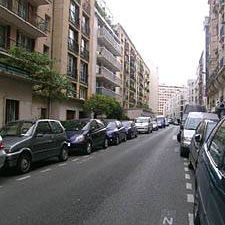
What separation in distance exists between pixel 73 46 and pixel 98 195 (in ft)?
121

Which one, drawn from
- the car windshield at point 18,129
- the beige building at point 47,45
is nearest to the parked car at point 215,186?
the car windshield at point 18,129

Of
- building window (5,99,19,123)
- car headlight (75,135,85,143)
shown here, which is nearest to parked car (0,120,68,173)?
car headlight (75,135,85,143)

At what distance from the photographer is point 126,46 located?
94.1m

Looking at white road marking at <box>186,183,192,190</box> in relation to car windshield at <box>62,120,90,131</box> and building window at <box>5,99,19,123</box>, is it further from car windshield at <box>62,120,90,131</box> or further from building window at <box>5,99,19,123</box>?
building window at <box>5,99,19,123</box>

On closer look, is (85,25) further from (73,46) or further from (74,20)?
(73,46)

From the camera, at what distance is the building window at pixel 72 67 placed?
43.5 metres

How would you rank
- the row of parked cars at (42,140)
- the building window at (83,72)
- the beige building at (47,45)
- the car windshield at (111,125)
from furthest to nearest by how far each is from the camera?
the building window at (83,72), the car windshield at (111,125), the beige building at (47,45), the row of parked cars at (42,140)

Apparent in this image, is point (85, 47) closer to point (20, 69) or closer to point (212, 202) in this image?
point (20, 69)

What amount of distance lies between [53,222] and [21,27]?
2634 centimetres

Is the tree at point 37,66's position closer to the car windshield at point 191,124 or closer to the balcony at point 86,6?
the car windshield at point 191,124

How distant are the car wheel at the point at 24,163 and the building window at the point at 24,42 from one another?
66.5 feet

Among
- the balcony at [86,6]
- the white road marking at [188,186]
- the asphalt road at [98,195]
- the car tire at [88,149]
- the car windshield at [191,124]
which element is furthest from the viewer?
the balcony at [86,6]

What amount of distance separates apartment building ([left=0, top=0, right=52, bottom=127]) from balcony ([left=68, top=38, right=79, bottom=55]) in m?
4.37

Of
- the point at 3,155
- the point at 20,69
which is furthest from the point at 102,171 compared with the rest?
the point at 20,69
